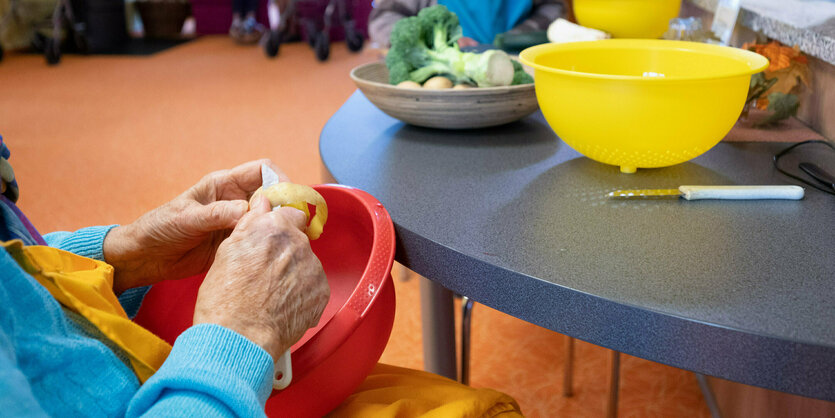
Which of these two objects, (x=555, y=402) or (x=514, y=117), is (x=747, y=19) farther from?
(x=555, y=402)

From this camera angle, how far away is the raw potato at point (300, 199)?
0.68 m

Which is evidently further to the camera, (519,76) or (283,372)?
(519,76)

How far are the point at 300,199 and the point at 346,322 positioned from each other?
0.49 feet

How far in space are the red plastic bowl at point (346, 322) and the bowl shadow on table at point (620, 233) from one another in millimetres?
113

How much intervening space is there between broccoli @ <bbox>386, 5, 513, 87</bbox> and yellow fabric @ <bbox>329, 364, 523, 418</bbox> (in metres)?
0.44

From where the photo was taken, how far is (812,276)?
1.77 feet

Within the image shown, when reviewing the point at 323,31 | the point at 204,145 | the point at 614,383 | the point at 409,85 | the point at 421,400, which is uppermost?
the point at 409,85

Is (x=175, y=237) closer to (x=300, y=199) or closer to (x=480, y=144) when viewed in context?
(x=300, y=199)

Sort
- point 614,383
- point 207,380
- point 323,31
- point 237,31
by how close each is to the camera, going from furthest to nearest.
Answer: point 237,31 < point 323,31 < point 614,383 < point 207,380

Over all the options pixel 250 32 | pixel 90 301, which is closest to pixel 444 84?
pixel 90 301

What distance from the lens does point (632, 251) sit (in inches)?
23.4

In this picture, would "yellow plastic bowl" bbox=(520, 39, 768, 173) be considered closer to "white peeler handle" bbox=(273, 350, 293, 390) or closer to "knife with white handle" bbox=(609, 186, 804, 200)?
"knife with white handle" bbox=(609, 186, 804, 200)

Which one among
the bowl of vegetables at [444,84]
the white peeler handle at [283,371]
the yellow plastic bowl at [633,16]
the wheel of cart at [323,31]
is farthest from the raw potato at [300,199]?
the wheel of cart at [323,31]

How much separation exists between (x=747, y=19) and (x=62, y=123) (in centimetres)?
349
